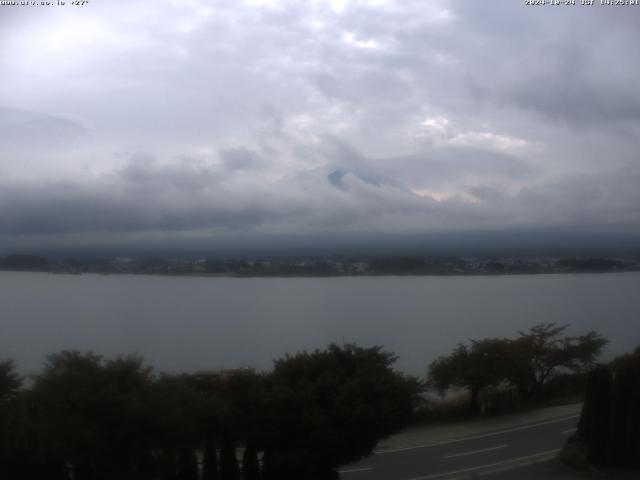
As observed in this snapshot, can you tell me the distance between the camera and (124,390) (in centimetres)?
1096

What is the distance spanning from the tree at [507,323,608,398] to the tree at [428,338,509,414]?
0.93 m

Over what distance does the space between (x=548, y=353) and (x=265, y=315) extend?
55.0 ft

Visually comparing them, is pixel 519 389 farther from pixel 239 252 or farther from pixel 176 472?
pixel 239 252

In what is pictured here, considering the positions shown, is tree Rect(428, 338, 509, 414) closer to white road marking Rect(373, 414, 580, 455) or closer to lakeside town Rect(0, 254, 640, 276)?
white road marking Rect(373, 414, 580, 455)

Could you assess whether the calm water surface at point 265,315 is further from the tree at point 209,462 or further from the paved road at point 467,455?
the tree at point 209,462

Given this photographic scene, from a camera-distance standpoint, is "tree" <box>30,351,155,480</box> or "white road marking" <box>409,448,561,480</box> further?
"white road marking" <box>409,448,561,480</box>

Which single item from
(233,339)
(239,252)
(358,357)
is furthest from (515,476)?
(239,252)

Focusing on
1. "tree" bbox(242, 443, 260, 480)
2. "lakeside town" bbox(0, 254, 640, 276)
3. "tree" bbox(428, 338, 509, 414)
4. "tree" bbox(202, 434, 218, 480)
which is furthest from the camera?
"lakeside town" bbox(0, 254, 640, 276)

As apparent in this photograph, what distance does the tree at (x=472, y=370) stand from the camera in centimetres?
2355

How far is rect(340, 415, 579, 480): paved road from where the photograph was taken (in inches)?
603

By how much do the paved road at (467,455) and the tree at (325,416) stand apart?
2.82 m

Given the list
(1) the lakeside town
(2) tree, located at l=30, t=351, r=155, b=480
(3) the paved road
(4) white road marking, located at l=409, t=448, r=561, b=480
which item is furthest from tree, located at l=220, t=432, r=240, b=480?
(1) the lakeside town

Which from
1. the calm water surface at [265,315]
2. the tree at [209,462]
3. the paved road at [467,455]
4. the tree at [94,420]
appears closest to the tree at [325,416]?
the tree at [209,462]

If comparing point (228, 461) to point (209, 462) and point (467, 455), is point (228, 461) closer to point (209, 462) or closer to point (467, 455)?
point (209, 462)
